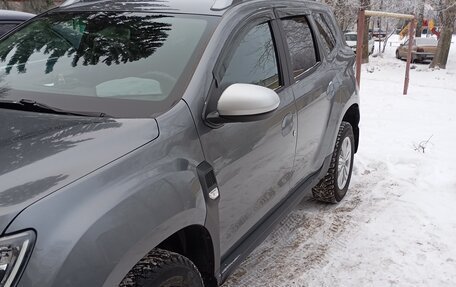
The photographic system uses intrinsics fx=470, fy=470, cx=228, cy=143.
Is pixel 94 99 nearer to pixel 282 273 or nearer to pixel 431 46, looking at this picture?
pixel 282 273

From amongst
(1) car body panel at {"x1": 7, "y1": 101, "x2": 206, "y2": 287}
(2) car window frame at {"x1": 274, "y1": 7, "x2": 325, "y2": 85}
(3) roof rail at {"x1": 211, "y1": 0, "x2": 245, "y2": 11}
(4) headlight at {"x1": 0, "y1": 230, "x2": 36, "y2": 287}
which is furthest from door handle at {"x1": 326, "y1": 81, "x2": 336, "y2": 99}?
(4) headlight at {"x1": 0, "y1": 230, "x2": 36, "y2": 287}

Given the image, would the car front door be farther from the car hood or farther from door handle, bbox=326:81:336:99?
door handle, bbox=326:81:336:99

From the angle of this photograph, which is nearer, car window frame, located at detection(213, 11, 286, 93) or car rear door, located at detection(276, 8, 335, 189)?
car window frame, located at detection(213, 11, 286, 93)

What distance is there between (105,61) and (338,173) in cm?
256

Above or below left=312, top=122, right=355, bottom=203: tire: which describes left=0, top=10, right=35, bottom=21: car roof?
above

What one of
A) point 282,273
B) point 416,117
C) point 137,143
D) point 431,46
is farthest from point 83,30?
point 431,46

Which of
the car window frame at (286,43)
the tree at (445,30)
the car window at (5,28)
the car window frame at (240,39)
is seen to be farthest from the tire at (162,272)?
the tree at (445,30)

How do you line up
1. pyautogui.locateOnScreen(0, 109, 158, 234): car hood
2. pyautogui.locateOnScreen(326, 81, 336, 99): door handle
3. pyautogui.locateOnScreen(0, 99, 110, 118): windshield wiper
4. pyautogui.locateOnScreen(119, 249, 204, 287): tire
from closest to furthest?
1. pyautogui.locateOnScreen(0, 109, 158, 234): car hood
2. pyautogui.locateOnScreen(119, 249, 204, 287): tire
3. pyautogui.locateOnScreen(0, 99, 110, 118): windshield wiper
4. pyautogui.locateOnScreen(326, 81, 336, 99): door handle

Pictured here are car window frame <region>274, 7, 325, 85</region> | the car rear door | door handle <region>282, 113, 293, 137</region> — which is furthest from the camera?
the car rear door

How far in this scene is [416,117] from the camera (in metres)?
8.18

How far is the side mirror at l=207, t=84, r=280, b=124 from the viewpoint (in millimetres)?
2115

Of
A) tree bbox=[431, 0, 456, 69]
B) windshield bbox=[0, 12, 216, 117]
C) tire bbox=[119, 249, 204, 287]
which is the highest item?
windshield bbox=[0, 12, 216, 117]

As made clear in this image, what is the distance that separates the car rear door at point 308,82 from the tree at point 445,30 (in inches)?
609

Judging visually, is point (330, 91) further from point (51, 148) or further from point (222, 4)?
point (51, 148)
